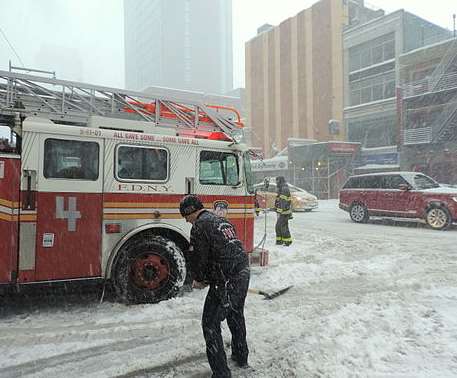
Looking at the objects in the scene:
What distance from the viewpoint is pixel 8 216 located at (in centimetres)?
493

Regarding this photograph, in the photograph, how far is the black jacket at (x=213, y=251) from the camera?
3.54 metres

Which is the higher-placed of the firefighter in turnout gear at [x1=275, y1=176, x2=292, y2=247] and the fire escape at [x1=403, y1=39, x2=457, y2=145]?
the fire escape at [x1=403, y1=39, x2=457, y2=145]

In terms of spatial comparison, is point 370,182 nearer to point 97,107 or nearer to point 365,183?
point 365,183

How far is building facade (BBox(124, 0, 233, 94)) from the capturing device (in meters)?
125

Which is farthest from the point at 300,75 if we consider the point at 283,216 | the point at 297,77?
the point at 283,216

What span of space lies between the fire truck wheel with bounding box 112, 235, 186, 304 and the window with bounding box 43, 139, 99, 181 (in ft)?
3.67

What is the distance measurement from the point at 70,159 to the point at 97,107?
4.86ft

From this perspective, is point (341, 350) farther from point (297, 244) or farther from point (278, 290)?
point (297, 244)

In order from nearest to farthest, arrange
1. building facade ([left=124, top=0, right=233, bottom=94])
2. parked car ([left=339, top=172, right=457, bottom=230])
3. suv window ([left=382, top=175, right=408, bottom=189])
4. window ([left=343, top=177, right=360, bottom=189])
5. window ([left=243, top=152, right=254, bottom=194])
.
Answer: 1. window ([left=243, top=152, right=254, bottom=194])
2. parked car ([left=339, top=172, right=457, bottom=230])
3. suv window ([left=382, top=175, right=408, bottom=189])
4. window ([left=343, top=177, right=360, bottom=189])
5. building facade ([left=124, top=0, right=233, bottom=94])

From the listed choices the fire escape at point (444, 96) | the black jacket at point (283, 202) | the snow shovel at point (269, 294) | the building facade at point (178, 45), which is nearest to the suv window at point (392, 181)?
the black jacket at point (283, 202)

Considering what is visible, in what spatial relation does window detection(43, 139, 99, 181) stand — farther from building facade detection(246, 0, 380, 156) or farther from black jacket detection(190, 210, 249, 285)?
building facade detection(246, 0, 380, 156)

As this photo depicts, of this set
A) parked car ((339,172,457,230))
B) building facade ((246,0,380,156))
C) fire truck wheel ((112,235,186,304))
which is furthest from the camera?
building facade ((246,0,380,156))

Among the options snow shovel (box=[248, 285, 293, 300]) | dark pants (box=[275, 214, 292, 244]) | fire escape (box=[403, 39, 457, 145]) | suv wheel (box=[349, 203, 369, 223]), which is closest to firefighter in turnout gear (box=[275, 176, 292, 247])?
dark pants (box=[275, 214, 292, 244])

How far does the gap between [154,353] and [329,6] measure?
42.0 m
